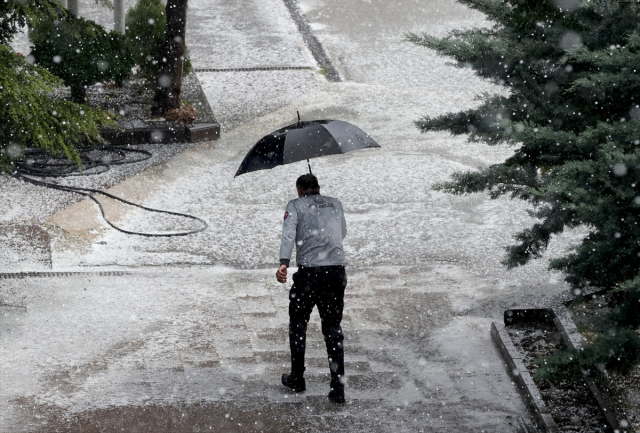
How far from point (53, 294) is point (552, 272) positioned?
4811 millimetres

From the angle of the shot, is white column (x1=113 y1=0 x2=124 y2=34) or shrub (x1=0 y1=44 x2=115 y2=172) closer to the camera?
shrub (x1=0 y1=44 x2=115 y2=172)

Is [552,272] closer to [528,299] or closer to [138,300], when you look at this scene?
[528,299]

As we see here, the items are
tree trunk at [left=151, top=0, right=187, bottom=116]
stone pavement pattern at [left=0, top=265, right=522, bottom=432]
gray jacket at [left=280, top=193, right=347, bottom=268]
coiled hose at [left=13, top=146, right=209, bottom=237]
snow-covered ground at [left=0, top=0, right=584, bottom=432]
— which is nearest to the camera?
stone pavement pattern at [left=0, top=265, right=522, bottom=432]

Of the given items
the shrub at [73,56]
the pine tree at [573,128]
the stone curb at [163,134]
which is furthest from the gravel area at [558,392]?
the shrub at [73,56]

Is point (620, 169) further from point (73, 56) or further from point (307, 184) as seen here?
point (73, 56)

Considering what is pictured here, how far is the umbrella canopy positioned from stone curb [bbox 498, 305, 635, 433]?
1.98m

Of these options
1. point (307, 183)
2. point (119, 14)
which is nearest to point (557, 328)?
point (307, 183)

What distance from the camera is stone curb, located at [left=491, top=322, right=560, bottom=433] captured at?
6504 millimetres

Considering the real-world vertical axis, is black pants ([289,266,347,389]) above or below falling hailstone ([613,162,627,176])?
below

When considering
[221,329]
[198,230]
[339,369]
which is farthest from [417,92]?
[339,369]

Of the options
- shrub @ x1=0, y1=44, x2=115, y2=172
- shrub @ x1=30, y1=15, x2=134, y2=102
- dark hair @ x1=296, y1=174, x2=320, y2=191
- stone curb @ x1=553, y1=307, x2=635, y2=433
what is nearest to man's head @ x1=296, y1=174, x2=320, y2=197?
dark hair @ x1=296, y1=174, x2=320, y2=191

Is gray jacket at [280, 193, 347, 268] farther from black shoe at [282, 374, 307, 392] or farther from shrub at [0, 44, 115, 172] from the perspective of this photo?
shrub at [0, 44, 115, 172]

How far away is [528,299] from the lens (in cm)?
905

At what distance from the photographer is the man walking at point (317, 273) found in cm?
679
